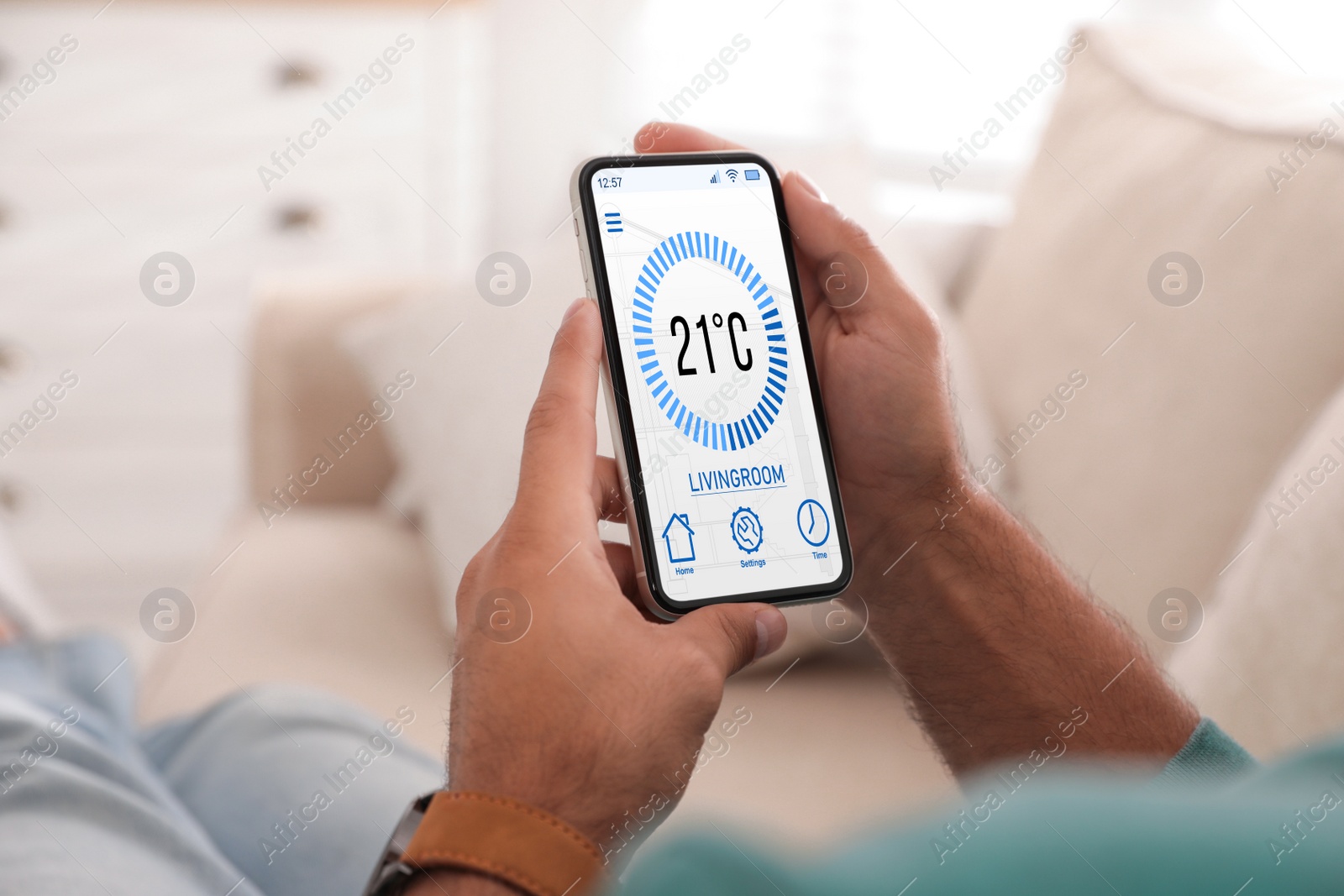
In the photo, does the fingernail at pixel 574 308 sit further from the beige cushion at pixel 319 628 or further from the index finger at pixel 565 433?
the beige cushion at pixel 319 628

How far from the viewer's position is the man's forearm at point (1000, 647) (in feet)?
1.95

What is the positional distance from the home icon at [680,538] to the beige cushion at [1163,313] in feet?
1.39

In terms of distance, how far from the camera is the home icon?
56 centimetres

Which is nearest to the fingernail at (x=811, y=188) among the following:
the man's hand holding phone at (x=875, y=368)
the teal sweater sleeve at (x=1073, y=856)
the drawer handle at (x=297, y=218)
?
the man's hand holding phone at (x=875, y=368)

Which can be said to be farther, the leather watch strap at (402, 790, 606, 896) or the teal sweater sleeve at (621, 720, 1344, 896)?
the leather watch strap at (402, 790, 606, 896)

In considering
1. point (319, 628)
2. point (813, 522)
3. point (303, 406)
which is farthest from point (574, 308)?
point (303, 406)

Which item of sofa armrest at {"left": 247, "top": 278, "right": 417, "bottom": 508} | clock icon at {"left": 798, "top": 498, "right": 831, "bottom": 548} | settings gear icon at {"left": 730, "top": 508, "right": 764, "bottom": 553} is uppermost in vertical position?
clock icon at {"left": 798, "top": 498, "right": 831, "bottom": 548}

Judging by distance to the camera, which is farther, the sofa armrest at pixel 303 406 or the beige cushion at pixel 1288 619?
the sofa armrest at pixel 303 406

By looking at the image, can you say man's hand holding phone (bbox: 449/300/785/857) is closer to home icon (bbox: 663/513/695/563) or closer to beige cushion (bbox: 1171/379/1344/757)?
home icon (bbox: 663/513/695/563)

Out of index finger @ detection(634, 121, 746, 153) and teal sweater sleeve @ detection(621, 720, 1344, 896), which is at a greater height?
teal sweater sleeve @ detection(621, 720, 1344, 896)

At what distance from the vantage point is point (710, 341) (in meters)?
0.60

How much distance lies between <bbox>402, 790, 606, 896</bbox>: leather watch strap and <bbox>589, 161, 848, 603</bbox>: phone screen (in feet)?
0.59

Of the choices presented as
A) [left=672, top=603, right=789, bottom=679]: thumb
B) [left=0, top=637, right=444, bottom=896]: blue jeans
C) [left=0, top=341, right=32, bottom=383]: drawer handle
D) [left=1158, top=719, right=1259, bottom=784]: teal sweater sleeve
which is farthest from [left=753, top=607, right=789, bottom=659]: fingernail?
[left=0, top=341, right=32, bottom=383]: drawer handle

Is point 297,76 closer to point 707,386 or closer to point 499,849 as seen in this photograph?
point 707,386
